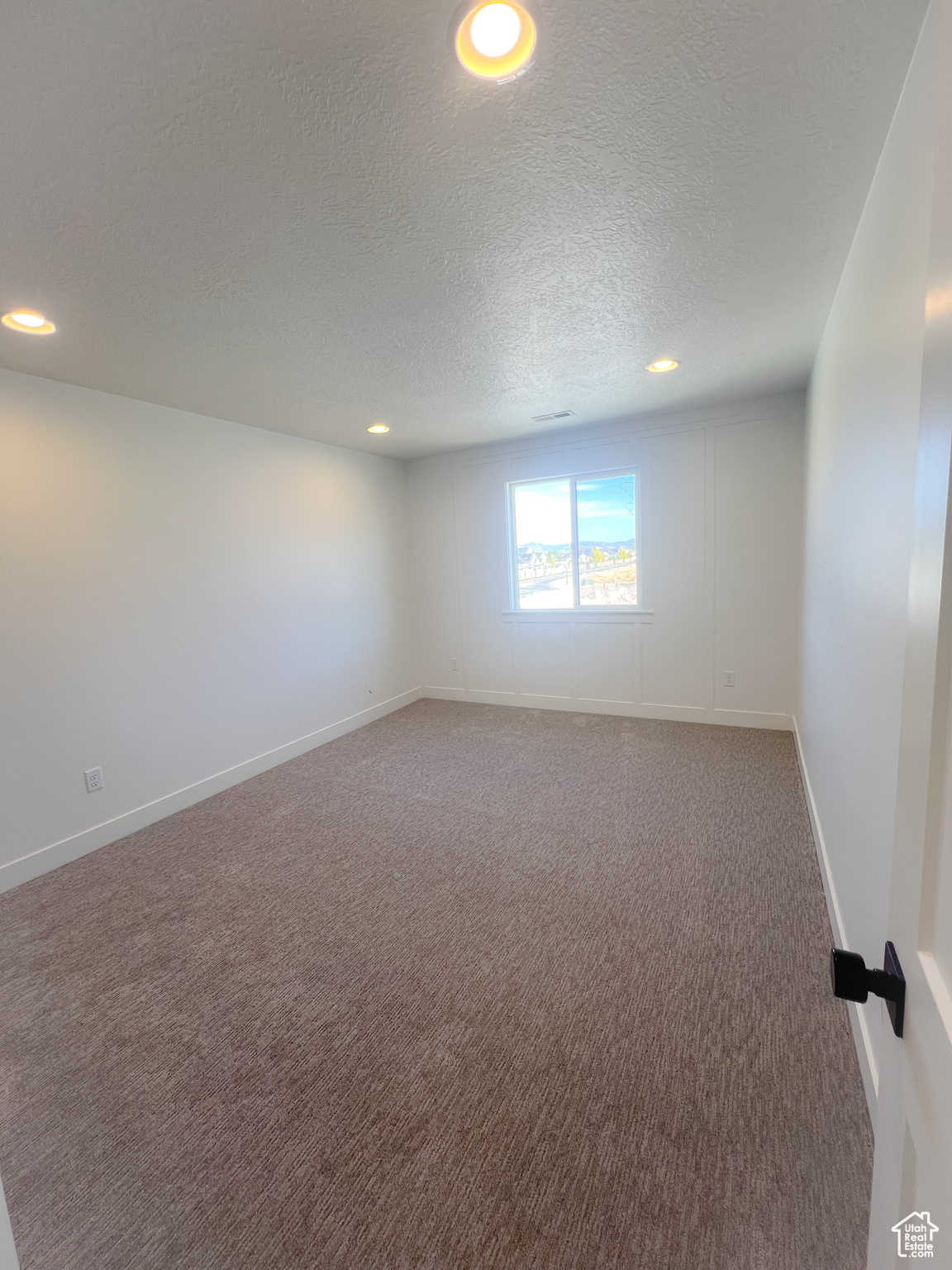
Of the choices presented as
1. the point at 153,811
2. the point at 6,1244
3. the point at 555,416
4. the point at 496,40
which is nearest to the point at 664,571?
the point at 555,416

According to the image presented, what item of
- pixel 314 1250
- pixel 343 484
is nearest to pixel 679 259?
pixel 314 1250

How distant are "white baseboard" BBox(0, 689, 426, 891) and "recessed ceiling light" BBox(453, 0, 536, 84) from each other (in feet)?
11.5

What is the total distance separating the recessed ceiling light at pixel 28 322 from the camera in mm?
1923

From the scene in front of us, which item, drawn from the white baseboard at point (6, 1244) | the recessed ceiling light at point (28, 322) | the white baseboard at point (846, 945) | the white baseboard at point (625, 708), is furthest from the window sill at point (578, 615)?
the white baseboard at point (6, 1244)

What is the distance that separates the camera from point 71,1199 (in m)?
1.21

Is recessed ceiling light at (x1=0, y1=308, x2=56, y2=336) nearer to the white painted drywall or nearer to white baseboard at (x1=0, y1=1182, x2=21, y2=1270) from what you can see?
white baseboard at (x1=0, y1=1182, x2=21, y2=1270)

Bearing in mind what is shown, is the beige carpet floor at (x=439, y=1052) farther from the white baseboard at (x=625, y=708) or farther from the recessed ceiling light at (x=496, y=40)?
the recessed ceiling light at (x=496, y=40)

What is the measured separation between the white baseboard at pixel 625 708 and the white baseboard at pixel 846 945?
906 mm

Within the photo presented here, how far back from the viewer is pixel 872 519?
58.2 inches

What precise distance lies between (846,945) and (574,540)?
11.3 feet

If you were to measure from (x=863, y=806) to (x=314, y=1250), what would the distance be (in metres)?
1.73

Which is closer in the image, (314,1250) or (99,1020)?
(314,1250)

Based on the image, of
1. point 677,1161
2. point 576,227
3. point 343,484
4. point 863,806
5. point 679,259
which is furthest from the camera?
point 343,484

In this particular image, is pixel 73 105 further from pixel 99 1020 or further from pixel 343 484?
pixel 343 484
